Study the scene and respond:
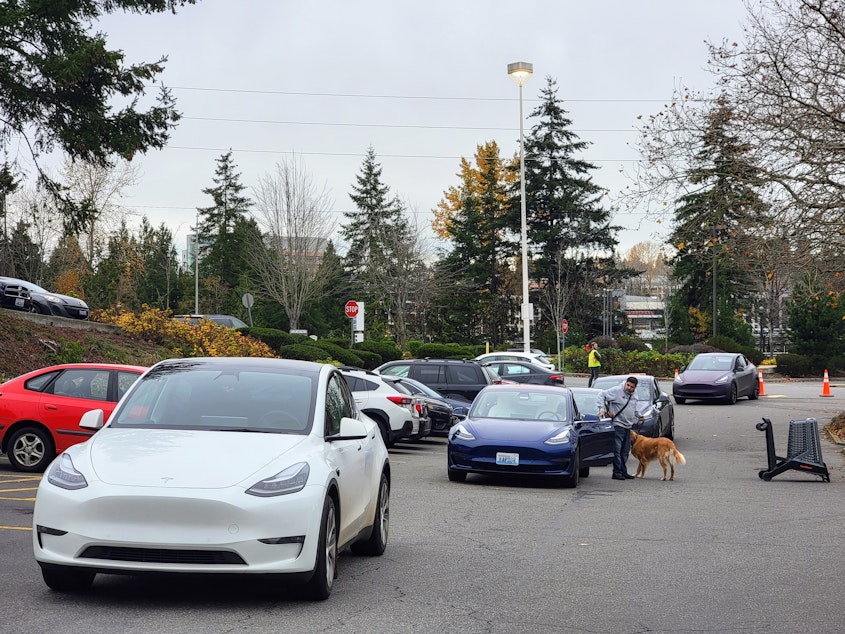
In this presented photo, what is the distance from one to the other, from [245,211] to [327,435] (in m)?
88.1

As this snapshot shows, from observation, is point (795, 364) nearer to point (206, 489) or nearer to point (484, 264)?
point (484, 264)

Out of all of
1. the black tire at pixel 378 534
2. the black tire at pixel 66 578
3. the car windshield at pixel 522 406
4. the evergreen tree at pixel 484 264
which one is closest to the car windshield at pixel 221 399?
the black tire at pixel 66 578

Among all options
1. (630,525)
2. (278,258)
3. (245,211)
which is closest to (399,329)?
(278,258)

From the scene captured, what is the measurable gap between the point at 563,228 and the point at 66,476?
6994 cm

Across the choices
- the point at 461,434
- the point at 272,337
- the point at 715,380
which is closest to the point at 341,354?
the point at 272,337

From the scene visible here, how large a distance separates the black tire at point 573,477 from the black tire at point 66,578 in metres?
9.02

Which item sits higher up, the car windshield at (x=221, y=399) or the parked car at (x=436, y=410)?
the car windshield at (x=221, y=399)

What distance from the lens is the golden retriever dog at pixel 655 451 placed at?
55.3 feet

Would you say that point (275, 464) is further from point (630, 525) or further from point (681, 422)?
point (681, 422)

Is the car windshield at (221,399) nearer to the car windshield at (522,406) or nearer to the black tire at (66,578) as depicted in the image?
the black tire at (66,578)

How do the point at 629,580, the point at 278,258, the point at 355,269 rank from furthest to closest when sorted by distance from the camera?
the point at 355,269 < the point at 278,258 < the point at 629,580

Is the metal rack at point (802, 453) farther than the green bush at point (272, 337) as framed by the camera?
No

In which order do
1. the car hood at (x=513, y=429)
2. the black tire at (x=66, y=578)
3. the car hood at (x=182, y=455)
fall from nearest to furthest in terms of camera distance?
the car hood at (x=182, y=455) < the black tire at (x=66, y=578) < the car hood at (x=513, y=429)

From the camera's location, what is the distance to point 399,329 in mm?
64625
